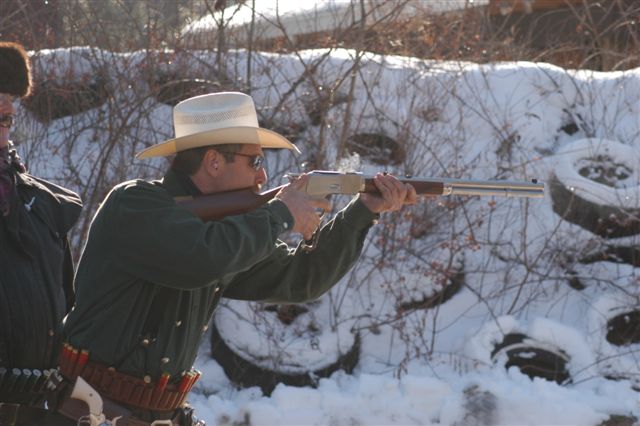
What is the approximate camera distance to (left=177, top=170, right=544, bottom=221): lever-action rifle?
3.94 metres

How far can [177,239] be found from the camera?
369cm

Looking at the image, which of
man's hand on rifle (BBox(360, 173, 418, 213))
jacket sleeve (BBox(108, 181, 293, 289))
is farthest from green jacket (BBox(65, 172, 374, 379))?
man's hand on rifle (BBox(360, 173, 418, 213))

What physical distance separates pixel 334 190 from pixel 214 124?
0.55 meters

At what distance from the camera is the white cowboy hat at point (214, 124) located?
13.4 feet

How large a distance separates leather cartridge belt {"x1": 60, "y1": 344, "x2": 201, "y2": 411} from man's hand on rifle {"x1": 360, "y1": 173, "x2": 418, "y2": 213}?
1080 millimetres

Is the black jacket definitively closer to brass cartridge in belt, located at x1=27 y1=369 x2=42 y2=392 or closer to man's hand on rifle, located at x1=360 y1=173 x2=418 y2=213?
brass cartridge in belt, located at x1=27 y1=369 x2=42 y2=392

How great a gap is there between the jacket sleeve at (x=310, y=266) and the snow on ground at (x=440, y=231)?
9.30 ft

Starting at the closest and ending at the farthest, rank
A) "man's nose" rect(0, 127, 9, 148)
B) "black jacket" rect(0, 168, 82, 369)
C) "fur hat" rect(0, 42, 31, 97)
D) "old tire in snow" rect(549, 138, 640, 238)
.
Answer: "black jacket" rect(0, 168, 82, 369), "man's nose" rect(0, 127, 9, 148), "fur hat" rect(0, 42, 31, 97), "old tire in snow" rect(549, 138, 640, 238)

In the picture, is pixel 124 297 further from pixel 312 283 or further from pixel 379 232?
pixel 379 232

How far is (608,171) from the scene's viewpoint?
32.6 feet

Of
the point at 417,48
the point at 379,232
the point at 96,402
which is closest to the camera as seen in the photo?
the point at 96,402

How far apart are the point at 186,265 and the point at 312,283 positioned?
827 mm

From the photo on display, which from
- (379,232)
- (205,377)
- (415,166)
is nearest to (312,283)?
(205,377)

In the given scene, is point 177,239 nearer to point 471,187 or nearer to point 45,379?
point 45,379
